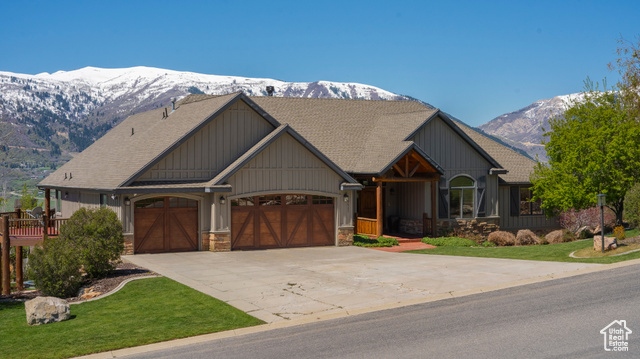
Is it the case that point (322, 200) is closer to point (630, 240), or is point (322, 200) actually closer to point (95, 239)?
point (95, 239)

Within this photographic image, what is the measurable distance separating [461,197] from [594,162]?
269 inches

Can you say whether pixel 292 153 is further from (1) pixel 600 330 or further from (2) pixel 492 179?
(1) pixel 600 330

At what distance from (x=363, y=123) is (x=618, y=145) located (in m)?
13.4

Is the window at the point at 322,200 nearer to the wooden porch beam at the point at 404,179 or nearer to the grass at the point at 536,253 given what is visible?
the wooden porch beam at the point at 404,179

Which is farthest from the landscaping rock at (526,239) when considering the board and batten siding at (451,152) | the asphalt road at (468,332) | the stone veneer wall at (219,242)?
the asphalt road at (468,332)

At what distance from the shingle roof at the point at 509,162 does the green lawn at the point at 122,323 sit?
22528 mm

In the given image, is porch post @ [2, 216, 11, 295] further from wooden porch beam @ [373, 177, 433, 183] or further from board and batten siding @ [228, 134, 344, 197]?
wooden porch beam @ [373, 177, 433, 183]

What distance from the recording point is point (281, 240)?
2748 centimetres

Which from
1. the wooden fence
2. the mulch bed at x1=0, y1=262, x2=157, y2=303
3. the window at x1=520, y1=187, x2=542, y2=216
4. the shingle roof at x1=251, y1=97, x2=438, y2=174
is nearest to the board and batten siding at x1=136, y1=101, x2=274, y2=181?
the wooden fence

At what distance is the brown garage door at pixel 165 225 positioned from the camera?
82.4 feet

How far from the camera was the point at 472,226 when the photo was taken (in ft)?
109

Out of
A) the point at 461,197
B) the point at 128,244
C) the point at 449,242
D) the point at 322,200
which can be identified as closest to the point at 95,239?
the point at 128,244

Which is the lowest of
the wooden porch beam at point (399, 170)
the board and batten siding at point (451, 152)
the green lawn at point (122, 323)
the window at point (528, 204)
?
the green lawn at point (122, 323)

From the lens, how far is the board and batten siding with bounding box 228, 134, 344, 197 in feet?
86.6
